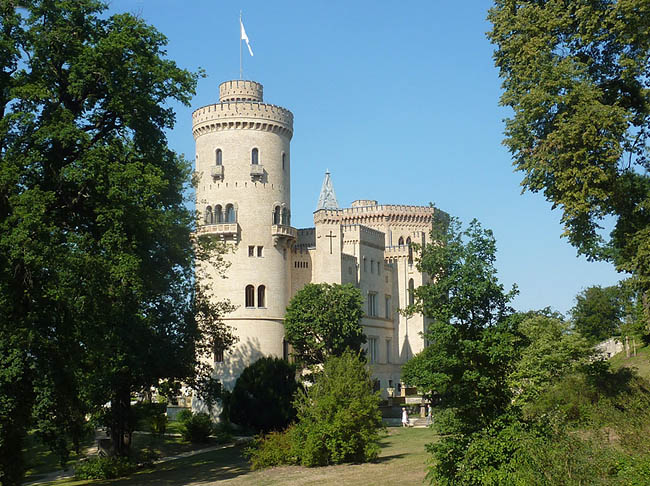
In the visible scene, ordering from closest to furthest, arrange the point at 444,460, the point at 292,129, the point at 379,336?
1. the point at 444,460
2. the point at 292,129
3. the point at 379,336

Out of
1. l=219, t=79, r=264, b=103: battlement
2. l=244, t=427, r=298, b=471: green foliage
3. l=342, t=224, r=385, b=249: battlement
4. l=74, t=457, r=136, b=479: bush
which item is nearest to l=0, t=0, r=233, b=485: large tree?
l=74, t=457, r=136, b=479: bush

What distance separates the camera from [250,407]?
4900cm

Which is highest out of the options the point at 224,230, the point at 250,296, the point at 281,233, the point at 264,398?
the point at 224,230

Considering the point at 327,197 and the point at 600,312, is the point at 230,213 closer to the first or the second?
the point at 327,197

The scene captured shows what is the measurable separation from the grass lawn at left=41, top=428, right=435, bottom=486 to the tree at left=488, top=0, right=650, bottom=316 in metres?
9.49

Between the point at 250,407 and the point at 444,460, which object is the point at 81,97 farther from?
the point at 250,407

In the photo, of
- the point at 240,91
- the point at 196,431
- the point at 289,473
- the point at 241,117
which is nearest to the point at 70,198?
the point at 289,473

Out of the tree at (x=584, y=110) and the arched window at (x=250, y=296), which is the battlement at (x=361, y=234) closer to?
the arched window at (x=250, y=296)

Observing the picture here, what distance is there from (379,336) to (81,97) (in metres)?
49.3

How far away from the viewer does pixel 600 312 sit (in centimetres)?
7888

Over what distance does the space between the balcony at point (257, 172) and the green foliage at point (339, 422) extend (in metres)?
30.9

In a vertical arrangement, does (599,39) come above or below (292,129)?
below

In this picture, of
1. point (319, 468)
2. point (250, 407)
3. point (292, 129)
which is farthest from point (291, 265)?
point (319, 468)

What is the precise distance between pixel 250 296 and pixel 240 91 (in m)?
15.7
